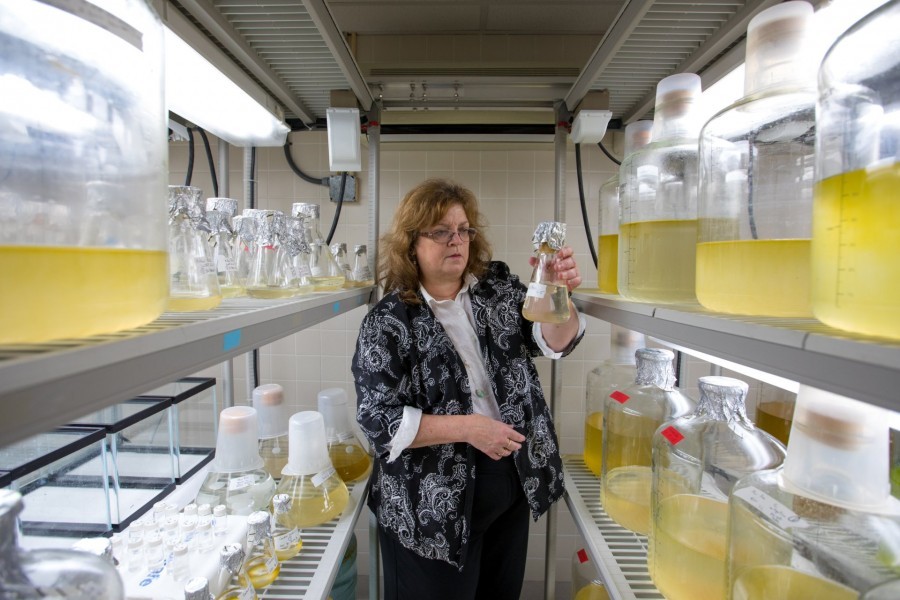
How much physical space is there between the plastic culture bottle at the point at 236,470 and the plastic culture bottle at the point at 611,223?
955mm

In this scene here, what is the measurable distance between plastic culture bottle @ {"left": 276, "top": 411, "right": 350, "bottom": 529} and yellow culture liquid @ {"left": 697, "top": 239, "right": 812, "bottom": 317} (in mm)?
956

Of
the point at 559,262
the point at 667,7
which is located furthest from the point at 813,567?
the point at 667,7

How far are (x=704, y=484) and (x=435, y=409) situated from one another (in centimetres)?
68

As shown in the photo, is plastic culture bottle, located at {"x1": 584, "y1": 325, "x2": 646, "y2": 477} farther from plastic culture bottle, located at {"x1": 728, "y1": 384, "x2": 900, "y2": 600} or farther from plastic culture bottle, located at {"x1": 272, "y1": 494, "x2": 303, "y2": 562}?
plastic culture bottle, located at {"x1": 272, "y1": 494, "x2": 303, "y2": 562}

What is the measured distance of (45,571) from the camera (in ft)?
1.55

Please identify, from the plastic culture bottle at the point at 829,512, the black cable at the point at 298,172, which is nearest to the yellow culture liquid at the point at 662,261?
the plastic culture bottle at the point at 829,512

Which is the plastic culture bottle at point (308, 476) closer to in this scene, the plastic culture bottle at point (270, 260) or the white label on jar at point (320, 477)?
the white label on jar at point (320, 477)

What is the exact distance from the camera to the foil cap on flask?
1029mm

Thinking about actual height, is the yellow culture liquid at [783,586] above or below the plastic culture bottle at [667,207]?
below

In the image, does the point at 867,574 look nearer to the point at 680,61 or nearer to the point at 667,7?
the point at 667,7

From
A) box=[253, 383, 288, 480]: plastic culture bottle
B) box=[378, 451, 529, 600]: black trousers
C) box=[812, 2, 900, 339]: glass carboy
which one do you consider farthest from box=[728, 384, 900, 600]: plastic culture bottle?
box=[253, 383, 288, 480]: plastic culture bottle

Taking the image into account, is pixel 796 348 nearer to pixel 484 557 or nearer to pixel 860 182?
pixel 860 182

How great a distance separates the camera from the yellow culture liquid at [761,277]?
49 cm

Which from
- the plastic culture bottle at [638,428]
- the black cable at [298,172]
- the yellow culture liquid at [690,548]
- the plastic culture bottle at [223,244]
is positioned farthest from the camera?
the black cable at [298,172]
